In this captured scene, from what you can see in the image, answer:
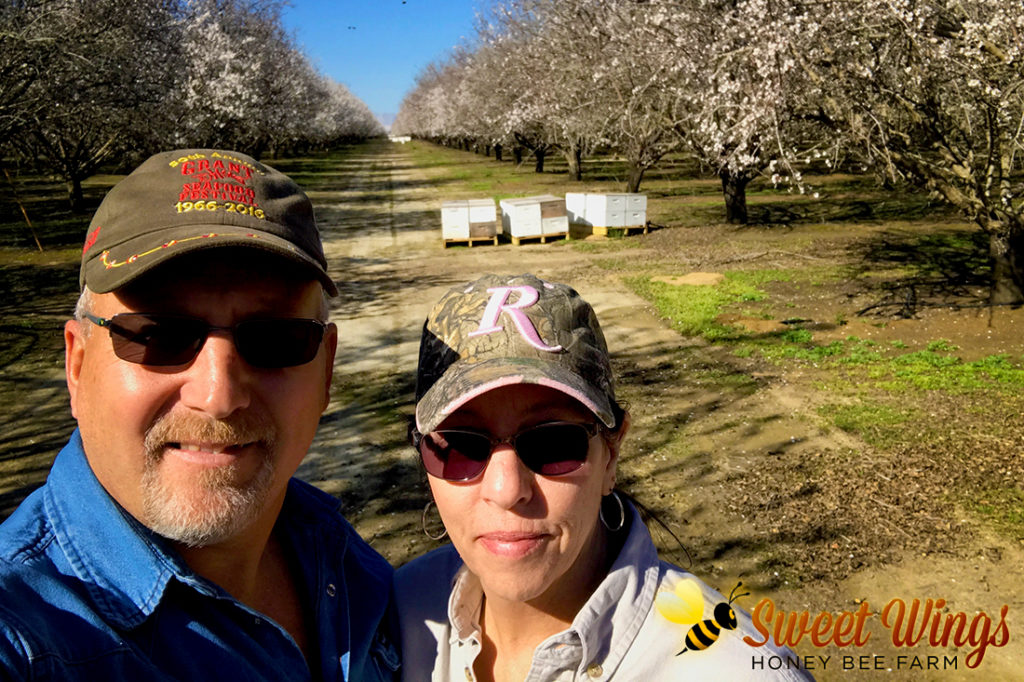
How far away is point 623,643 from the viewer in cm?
178

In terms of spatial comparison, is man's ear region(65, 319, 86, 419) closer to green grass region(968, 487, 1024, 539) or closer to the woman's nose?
the woman's nose

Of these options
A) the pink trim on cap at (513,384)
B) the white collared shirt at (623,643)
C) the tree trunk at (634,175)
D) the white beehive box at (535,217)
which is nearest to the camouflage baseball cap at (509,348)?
the pink trim on cap at (513,384)

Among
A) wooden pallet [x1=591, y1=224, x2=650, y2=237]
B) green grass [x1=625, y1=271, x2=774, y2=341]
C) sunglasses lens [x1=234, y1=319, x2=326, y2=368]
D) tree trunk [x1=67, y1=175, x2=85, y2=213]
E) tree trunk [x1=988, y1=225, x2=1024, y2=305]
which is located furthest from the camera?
tree trunk [x1=67, y1=175, x2=85, y2=213]

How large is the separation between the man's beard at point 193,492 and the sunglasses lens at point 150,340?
146mm

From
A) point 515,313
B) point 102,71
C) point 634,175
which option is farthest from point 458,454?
point 634,175

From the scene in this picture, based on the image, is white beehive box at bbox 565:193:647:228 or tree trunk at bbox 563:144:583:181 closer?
white beehive box at bbox 565:193:647:228

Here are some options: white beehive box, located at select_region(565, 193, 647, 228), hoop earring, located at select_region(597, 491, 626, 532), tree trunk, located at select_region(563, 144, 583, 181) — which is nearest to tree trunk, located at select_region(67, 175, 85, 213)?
white beehive box, located at select_region(565, 193, 647, 228)

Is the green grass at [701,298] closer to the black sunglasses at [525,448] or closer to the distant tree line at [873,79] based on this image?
the distant tree line at [873,79]

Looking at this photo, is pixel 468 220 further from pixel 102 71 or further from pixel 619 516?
pixel 619 516

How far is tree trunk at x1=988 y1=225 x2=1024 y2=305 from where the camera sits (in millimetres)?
10633

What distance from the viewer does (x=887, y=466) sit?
21.4 ft

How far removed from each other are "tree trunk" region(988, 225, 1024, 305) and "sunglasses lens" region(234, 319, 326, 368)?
38.4ft

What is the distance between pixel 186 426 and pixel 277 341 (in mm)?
297

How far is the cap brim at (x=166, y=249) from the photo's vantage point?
168cm
